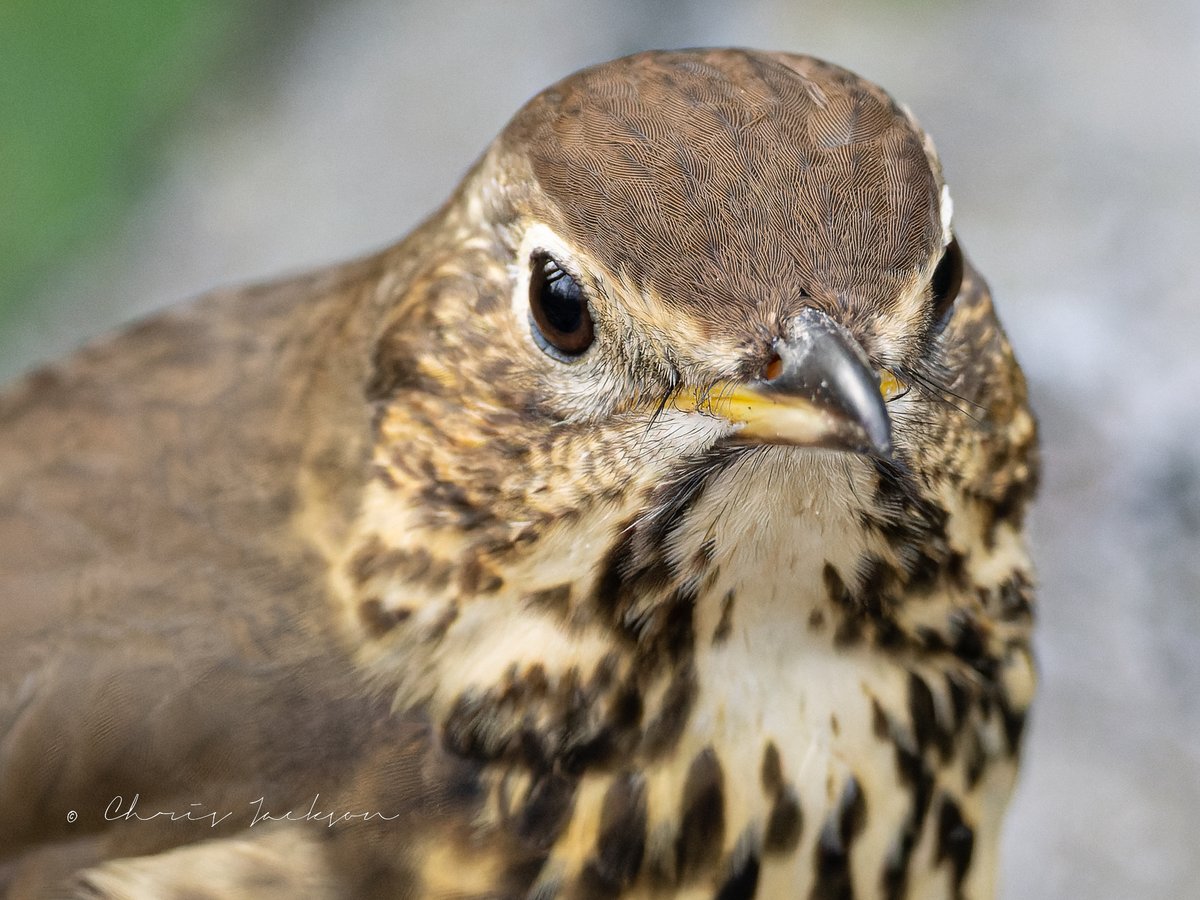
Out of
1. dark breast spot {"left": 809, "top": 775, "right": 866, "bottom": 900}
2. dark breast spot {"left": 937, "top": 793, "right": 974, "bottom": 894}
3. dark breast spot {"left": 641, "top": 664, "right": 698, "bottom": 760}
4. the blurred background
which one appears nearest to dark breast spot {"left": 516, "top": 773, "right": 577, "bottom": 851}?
dark breast spot {"left": 641, "top": 664, "right": 698, "bottom": 760}

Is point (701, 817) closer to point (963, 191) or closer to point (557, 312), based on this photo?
point (557, 312)

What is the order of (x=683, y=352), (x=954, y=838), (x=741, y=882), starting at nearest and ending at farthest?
(x=683, y=352), (x=741, y=882), (x=954, y=838)

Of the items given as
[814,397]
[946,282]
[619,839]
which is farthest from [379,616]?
[946,282]

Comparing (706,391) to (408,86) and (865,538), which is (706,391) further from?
(408,86)

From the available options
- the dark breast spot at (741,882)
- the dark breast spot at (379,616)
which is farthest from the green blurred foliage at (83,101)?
the dark breast spot at (741,882)

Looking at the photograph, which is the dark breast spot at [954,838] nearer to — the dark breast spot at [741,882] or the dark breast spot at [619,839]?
the dark breast spot at [741,882]
